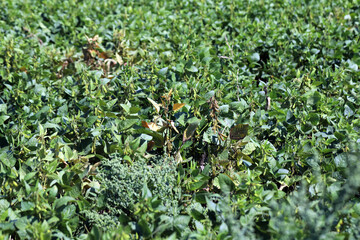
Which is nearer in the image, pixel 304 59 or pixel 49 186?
pixel 49 186

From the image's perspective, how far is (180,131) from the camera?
3.06 meters

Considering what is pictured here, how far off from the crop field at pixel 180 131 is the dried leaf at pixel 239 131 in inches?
0.5

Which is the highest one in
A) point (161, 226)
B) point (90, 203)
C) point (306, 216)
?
point (306, 216)

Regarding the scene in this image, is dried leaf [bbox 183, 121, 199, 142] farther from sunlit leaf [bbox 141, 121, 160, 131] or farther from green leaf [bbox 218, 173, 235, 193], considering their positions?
green leaf [bbox 218, 173, 235, 193]

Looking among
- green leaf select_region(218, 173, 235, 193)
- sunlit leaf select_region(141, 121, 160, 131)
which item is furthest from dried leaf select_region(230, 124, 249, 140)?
sunlit leaf select_region(141, 121, 160, 131)

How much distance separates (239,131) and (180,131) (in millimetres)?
465

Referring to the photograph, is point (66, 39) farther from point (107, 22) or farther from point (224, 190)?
point (224, 190)

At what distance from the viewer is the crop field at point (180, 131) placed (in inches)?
88.4

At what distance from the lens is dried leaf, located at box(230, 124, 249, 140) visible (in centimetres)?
280

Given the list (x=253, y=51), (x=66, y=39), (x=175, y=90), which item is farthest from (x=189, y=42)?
(x=66, y=39)

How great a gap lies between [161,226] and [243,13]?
351 cm

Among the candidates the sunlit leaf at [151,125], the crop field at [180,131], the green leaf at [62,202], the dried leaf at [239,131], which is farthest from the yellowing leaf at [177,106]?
the green leaf at [62,202]

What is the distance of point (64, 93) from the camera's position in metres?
3.63

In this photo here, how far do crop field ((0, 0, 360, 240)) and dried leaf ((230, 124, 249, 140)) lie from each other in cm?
1
